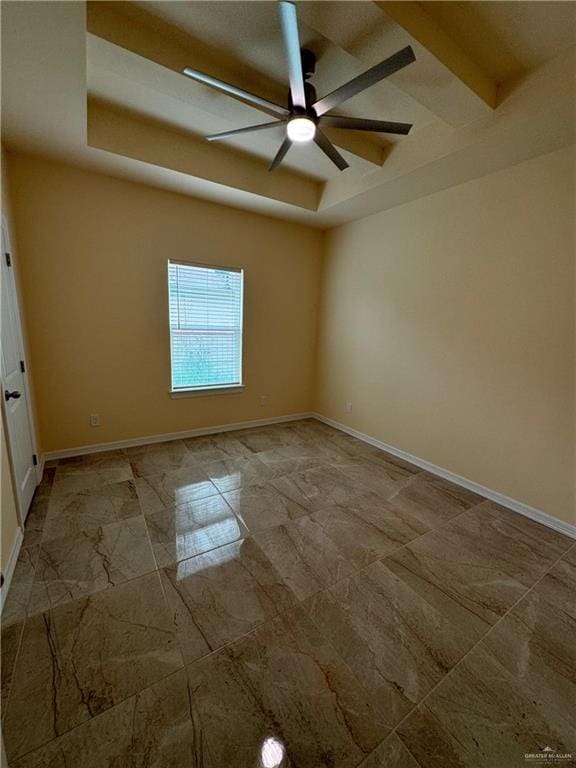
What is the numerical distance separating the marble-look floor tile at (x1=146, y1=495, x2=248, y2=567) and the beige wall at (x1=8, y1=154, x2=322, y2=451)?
60.4 inches

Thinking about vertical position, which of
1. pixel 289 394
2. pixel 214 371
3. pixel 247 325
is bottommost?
pixel 289 394

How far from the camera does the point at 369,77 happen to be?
1.52m

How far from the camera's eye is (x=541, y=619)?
158 cm

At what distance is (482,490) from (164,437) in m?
3.39

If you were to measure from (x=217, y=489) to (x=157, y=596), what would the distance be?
108cm

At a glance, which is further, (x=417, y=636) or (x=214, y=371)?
(x=214, y=371)

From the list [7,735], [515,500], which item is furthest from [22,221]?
[515,500]

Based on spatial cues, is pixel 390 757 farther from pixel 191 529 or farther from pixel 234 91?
pixel 234 91

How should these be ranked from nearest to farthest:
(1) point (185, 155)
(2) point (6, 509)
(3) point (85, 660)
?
(3) point (85, 660), (2) point (6, 509), (1) point (185, 155)

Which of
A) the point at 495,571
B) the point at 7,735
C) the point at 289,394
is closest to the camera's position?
the point at 7,735

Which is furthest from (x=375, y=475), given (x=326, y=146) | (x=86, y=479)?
(x=326, y=146)

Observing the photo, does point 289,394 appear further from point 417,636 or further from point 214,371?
point 417,636

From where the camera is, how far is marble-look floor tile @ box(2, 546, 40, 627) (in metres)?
1.47

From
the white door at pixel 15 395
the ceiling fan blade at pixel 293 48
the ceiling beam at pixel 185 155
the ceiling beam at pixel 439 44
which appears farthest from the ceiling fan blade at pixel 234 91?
the white door at pixel 15 395
